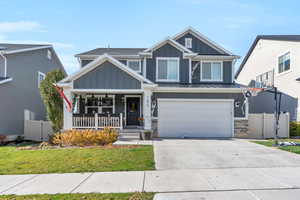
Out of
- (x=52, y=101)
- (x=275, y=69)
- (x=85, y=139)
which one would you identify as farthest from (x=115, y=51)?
(x=275, y=69)

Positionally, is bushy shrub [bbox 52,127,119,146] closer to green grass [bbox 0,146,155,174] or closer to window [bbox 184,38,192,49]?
green grass [bbox 0,146,155,174]

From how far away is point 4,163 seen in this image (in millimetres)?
7094

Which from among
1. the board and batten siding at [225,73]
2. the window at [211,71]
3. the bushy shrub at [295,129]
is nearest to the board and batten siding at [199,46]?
the window at [211,71]

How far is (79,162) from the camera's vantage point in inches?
268

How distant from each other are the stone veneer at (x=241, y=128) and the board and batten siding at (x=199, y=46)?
5.92 metres

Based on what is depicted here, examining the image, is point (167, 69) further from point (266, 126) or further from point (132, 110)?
point (266, 126)

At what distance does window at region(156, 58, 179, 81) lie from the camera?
15.0m

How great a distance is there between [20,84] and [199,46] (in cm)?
1486

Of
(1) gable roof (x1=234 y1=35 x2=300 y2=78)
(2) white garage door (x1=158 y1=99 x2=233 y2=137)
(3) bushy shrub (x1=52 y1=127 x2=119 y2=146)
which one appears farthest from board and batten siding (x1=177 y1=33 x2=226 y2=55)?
(3) bushy shrub (x1=52 y1=127 x2=119 y2=146)

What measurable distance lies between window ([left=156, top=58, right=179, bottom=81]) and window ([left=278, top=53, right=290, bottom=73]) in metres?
9.13

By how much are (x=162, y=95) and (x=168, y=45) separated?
4.23m

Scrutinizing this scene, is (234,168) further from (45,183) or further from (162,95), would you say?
(162,95)

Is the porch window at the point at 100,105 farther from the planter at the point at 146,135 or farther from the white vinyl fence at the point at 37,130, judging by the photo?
the planter at the point at 146,135

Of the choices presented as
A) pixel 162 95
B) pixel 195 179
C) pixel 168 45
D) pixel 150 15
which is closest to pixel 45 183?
pixel 195 179
